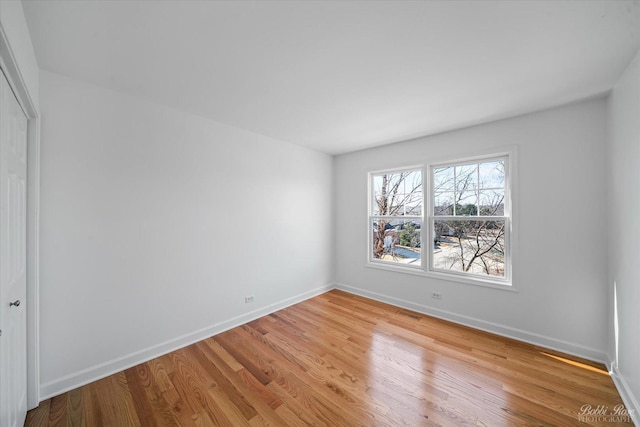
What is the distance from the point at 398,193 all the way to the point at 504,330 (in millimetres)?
2162

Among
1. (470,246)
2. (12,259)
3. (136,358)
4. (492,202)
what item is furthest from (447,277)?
(12,259)

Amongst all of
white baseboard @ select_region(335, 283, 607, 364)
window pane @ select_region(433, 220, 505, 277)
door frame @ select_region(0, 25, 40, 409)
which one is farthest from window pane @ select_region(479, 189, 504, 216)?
door frame @ select_region(0, 25, 40, 409)

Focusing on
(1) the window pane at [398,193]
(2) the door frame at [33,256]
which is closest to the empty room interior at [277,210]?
(2) the door frame at [33,256]

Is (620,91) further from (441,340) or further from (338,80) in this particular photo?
(441,340)

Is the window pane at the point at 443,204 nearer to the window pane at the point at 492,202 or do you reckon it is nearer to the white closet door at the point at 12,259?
the window pane at the point at 492,202

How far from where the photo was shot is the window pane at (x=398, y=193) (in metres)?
3.52

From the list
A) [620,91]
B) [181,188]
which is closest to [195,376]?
[181,188]

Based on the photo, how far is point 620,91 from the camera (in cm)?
186

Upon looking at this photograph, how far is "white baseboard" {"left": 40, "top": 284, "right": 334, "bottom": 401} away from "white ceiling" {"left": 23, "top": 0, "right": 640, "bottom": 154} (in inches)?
A: 94.4

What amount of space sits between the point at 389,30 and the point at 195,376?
9.79ft

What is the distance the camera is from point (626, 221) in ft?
5.80

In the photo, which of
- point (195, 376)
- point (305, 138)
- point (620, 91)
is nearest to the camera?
point (620, 91)

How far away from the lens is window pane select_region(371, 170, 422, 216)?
11.5ft

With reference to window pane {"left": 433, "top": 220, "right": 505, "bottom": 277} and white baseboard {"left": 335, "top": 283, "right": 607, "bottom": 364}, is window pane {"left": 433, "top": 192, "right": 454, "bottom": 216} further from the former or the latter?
white baseboard {"left": 335, "top": 283, "right": 607, "bottom": 364}
